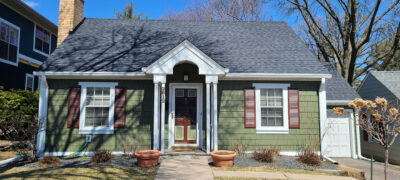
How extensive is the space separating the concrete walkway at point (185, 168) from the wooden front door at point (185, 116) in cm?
118

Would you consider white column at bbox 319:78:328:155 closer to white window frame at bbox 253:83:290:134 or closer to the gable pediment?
white window frame at bbox 253:83:290:134

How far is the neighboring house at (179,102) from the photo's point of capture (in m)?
8.39

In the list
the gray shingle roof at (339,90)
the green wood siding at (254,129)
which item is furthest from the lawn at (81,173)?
the gray shingle roof at (339,90)

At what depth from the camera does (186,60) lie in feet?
26.4

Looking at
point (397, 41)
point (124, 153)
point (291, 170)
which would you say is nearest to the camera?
point (291, 170)

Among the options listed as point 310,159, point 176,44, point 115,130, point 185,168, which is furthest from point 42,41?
point 310,159

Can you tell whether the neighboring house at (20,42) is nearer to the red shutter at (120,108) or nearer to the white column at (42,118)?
the white column at (42,118)

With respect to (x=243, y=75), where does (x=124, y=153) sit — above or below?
below

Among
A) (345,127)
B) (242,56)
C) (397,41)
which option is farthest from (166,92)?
(397,41)

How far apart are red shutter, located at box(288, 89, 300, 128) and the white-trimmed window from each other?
46.1ft

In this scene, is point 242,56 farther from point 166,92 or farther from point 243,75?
point 166,92

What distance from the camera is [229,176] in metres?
6.00

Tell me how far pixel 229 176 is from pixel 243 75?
12.3ft

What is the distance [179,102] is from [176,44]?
2.56 meters
